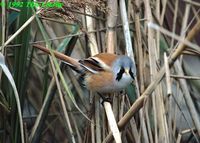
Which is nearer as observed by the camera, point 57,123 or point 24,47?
point 24,47

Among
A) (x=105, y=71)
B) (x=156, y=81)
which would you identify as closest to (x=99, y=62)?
(x=105, y=71)

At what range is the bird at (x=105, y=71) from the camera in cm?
213

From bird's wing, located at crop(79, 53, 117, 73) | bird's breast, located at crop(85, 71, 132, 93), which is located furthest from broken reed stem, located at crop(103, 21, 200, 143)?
bird's wing, located at crop(79, 53, 117, 73)

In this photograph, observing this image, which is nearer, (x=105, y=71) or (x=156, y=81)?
(x=156, y=81)

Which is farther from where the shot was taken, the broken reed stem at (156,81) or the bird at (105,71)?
the bird at (105,71)

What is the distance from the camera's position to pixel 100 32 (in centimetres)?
235

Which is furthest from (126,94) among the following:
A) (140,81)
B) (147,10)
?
(147,10)

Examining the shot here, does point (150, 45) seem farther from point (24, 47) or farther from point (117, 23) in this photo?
point (24, 47)

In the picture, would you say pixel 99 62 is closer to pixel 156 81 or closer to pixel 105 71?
pixel 105 71

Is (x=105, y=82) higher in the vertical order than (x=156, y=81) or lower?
lower

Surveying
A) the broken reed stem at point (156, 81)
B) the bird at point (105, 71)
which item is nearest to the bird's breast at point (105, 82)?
the bird at point (105, 71)

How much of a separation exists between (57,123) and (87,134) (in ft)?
3.17

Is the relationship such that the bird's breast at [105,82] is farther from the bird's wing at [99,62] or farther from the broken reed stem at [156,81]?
the broken reed stem at [156,81]

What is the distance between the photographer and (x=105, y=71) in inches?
90.8
